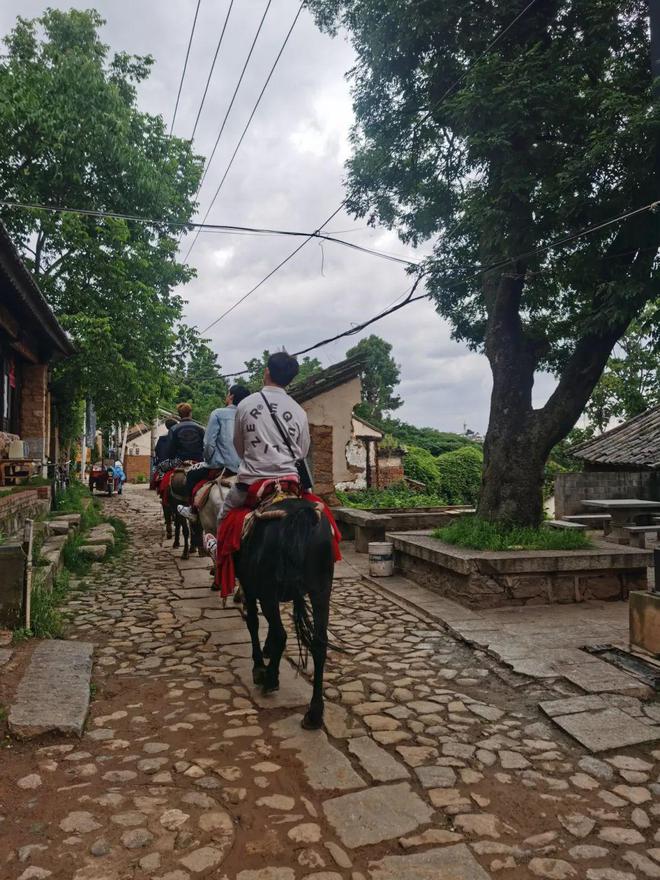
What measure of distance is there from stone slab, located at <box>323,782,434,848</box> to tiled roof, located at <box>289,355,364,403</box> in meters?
10.3

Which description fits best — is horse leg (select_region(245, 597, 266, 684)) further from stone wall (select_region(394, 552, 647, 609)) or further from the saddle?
stone wall (select_region(394, 552, 647, 609))

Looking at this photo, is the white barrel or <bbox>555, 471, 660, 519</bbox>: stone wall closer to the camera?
the white barrel

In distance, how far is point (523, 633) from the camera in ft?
17.5

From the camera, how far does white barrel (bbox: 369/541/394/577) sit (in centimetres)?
805

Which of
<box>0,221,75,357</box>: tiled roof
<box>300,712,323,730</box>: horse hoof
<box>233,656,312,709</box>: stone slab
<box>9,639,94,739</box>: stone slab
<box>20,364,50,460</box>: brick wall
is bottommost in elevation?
<box>233,656,312,709</box>: stone slab

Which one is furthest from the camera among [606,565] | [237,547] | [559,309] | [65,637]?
[559,309]

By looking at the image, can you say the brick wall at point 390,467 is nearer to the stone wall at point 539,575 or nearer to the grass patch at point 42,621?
the stone wall at point 539,575

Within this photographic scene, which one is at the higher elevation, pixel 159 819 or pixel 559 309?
pixel 559 309

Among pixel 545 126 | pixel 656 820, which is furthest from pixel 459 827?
pixel 545 126

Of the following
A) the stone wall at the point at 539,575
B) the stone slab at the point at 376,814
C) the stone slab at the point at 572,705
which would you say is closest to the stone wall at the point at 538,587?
the stone wall at the point at 539,575

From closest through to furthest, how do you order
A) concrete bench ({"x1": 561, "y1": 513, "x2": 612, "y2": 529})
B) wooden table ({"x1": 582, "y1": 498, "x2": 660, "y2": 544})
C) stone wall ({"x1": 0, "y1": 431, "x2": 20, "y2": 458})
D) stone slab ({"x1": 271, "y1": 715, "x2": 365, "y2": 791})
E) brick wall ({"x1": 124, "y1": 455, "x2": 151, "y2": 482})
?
stone slab ({"x1": 271, "y1": 715, "x2": 365, "y2": 791}) < stone wall ({"x1": 0, "y1": 431, "x2": 20, "y2": 458}) < wooden table ({"x1": 582, "y1": 498, "x2": 660, "y2": 544}) < concrete bench ({"x1": 561, "y1": 513, "x2": 612, "y2": 529}) < brick wall ({"x1": 124, "y1": 455, "x2": 151, "y2": 482})

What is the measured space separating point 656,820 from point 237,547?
2668mm

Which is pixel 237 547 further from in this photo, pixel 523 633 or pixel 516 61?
pixel 516 61

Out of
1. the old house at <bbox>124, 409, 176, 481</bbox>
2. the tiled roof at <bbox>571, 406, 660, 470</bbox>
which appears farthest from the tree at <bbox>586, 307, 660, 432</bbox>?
the old house at <bbox>124, 409, 176, 481</bbox>
